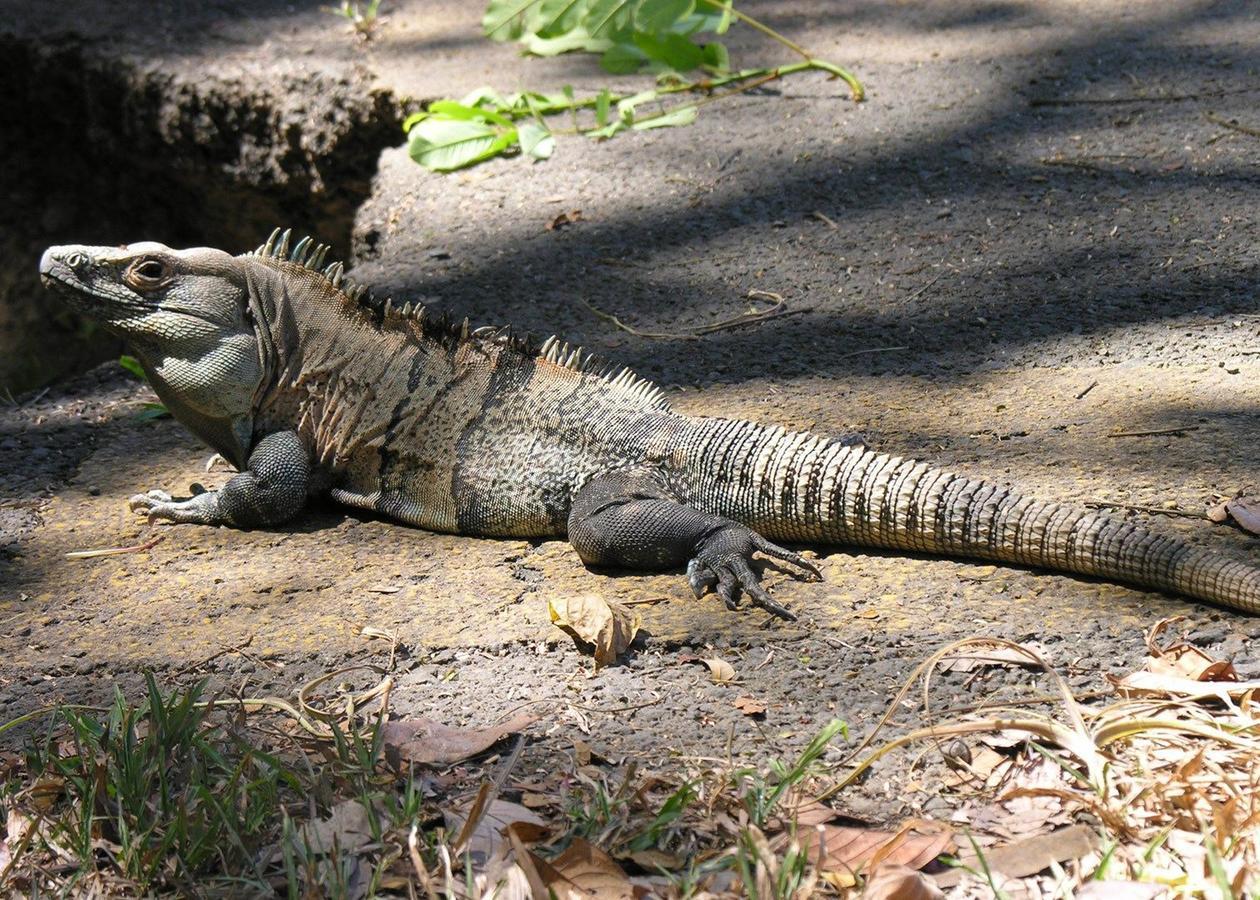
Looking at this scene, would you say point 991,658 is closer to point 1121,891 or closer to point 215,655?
point 1121,891

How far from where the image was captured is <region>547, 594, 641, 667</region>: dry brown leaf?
3.04 metres

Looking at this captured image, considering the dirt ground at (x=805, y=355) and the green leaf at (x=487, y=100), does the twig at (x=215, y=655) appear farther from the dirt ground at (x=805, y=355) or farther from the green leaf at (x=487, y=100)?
the green leaf at (x=487, y=100)

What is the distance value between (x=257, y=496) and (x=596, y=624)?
4.97ft

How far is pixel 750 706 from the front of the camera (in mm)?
2830

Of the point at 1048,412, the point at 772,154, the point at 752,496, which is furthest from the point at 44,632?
the point at 772,154

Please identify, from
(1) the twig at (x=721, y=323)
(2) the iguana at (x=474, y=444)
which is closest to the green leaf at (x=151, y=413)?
(2) the iguana at (x=474, y=444)

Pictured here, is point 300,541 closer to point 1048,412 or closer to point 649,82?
point 1048,412

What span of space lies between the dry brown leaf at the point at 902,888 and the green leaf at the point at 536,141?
5039mm

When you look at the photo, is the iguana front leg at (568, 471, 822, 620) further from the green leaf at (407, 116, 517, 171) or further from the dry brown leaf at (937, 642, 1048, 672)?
the green leaf at (407, 116, 517, 171)

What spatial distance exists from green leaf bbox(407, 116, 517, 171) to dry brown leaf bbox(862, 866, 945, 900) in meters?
5.12

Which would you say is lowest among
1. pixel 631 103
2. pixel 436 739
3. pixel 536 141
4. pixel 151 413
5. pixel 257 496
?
pixel 151 413

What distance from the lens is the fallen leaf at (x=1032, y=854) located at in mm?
2287

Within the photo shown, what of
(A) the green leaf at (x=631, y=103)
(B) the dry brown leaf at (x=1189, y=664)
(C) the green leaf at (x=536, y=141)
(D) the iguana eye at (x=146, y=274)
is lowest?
(B) the dry brown leaf at (x=1189, y=664)

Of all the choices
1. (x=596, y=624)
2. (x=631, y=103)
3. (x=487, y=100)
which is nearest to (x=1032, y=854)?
(x=596, y=624)
